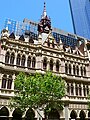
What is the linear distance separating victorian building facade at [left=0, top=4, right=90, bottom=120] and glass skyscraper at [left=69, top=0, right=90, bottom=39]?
81675 millimetres

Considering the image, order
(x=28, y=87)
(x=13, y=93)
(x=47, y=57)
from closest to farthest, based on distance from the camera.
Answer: (x=28, y=87) < (x=13, y=93) < (x=47, y=57)

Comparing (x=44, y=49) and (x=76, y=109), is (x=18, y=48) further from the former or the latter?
(x=76, y=109)

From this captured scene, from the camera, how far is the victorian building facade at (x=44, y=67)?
27.0 m

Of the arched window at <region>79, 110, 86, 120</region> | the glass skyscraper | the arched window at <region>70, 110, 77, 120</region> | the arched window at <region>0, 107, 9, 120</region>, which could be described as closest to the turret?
the arched window at <region>70, 110, 77, 120</region>

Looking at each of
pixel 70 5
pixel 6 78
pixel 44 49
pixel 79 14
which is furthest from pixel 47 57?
pixel 70 5

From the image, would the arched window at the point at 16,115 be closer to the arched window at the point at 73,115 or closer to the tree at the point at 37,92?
the tree at the point at 37,92

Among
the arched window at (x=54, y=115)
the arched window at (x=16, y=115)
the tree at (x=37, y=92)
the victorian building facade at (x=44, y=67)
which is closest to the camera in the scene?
the tree at (x=37, y=92)

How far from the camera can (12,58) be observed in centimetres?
2917

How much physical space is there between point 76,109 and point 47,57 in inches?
402

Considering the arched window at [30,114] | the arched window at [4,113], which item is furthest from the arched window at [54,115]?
the arched window at [4,113]

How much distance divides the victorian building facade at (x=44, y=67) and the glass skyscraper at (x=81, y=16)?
81.7 metres

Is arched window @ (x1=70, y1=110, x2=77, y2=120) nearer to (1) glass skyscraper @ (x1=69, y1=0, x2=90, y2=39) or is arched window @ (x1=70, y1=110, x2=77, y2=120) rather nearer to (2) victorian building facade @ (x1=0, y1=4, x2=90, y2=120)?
(2) victorian building facade @ (x1=0, y1=4, x2=90, y2=120)

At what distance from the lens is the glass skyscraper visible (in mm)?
117375

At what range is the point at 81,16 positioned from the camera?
409ft
